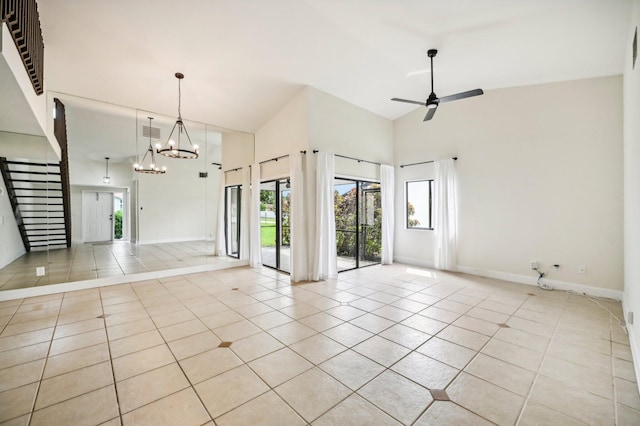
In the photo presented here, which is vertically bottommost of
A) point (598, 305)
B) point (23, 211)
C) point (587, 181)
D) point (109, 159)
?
point (598, 305)

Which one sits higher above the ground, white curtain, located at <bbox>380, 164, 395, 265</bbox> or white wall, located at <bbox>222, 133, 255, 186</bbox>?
white wall, located at <bbox>222, 133, 255, 186</bbox>

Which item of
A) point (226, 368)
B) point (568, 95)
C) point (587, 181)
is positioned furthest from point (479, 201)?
point (226, 368)

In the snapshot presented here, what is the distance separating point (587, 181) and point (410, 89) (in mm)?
3468

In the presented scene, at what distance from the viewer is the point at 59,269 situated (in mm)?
4633

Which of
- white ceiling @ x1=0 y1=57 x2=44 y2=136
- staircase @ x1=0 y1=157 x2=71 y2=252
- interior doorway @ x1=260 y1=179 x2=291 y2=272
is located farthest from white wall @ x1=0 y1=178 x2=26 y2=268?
interior doorway @ x1=260 y1=179 x2=291 y2=272

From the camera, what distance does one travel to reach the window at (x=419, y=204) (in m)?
6.48

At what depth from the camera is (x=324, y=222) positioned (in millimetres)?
5207

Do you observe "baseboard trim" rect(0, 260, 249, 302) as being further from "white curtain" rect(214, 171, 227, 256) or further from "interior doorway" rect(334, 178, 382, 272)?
"interior doorway" rect(334, 178, 382, 272)

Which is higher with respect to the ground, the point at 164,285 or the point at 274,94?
the point at 274,94

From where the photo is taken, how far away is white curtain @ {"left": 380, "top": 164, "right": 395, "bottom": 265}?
653cm

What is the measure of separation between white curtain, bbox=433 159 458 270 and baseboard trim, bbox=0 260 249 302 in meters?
4.91

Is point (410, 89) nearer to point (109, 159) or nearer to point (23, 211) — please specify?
point (109, 159)

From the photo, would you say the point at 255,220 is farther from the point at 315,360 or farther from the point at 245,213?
the point at 315,360

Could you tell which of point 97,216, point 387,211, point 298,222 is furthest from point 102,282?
point 387,211
